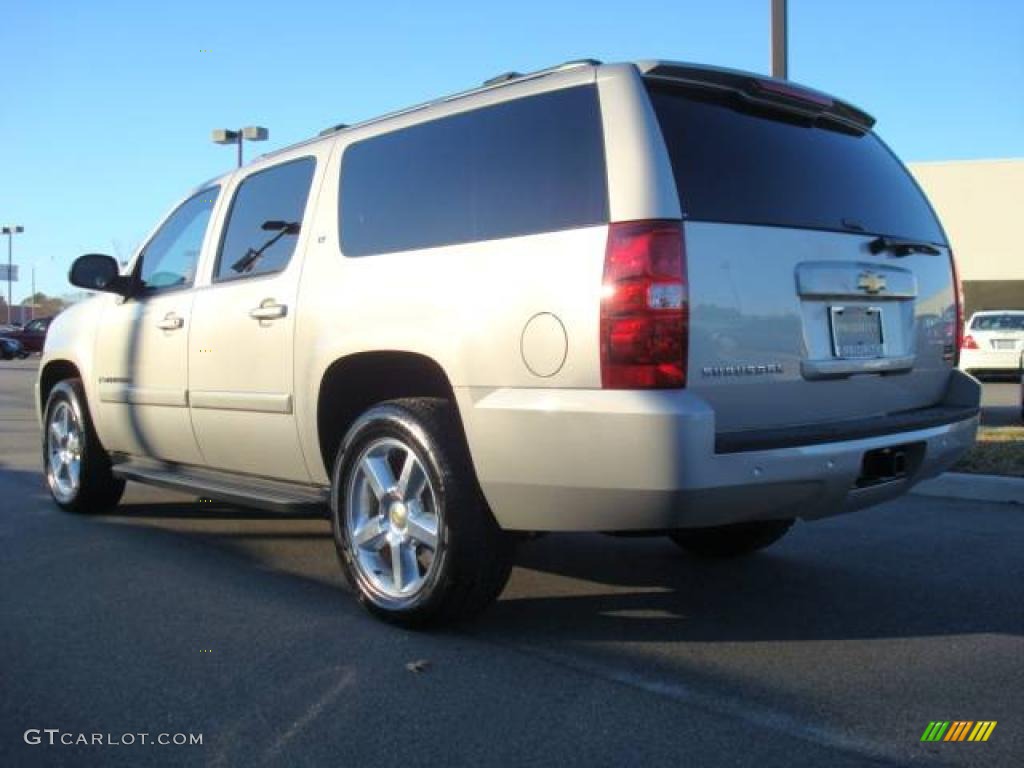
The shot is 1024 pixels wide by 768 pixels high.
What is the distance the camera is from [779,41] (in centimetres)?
942

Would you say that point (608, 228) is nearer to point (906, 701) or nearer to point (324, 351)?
point (324, 351)

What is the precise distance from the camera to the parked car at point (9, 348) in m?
36.4

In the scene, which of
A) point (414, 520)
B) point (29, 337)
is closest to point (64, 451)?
point (414, 520)

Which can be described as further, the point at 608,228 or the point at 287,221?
the point at 287,221

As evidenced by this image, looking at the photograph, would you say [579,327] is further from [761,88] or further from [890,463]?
[890,463]

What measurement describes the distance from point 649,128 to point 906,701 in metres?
2.03

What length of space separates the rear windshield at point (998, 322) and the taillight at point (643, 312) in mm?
16028

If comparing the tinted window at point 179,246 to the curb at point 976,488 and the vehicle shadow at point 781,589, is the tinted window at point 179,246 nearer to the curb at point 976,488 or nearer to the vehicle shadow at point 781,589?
the vehicle shadow at point 781,589

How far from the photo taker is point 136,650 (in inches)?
146

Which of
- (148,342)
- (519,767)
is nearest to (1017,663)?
(519,767)

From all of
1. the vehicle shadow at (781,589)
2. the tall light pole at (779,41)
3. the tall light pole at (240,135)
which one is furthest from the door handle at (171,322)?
the tall light pole at (240,135)

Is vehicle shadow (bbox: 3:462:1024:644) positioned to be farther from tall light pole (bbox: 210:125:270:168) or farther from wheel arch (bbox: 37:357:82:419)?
tall light pole (bbox: 210:125:270:168)

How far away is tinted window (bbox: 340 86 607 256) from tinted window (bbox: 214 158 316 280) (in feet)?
1.20

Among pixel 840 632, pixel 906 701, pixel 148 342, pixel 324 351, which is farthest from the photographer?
pixel 148 342
